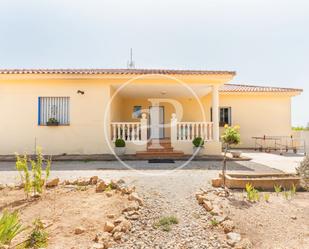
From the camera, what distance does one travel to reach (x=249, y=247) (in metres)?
2.62

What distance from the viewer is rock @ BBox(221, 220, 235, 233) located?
298 centimetres

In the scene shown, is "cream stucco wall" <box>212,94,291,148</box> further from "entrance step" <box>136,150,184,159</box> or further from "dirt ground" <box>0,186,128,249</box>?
"dirt ground" <box>0,186,128,249</box>

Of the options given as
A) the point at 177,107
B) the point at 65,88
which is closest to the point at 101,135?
the point at 65,88

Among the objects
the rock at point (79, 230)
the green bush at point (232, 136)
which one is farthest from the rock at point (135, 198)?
the green bush at point (232, 136)

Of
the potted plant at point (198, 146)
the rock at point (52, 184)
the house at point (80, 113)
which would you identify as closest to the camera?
the rock at point (52, 184)

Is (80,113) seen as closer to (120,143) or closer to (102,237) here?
(120,143)

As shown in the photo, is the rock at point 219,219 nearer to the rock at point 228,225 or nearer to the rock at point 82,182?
the rock at point 228,225

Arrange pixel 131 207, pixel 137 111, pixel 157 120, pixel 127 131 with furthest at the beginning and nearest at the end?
1. pixel 137 111
2. pixel 157 120
3. pixel 127 131
4. pixel 131 207

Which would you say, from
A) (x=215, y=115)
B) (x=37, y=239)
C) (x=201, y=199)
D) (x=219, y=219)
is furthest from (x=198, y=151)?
(x=37, y=239)

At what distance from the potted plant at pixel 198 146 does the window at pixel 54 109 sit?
20.6ft

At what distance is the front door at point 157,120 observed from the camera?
13.7m

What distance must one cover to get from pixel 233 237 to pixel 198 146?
265 inches

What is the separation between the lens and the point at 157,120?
14.0 m

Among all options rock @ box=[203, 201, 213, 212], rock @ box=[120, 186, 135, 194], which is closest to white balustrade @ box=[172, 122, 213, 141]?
rock @ box=[120, 186, 135, 194]
